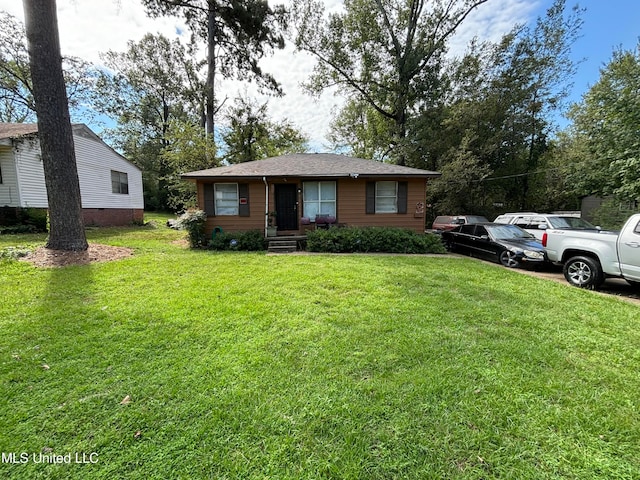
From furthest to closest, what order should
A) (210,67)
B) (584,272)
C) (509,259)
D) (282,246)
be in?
1. (210,67)
2. (282,246)
3. (509,259)
4. (584,272)

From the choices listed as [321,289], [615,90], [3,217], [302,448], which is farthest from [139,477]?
[615,90]

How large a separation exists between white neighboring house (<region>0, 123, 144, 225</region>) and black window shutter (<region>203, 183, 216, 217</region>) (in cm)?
791

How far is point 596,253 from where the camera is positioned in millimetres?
5504

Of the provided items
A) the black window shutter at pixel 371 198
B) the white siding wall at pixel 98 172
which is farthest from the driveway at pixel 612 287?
the white siding wall at pixel 98 172

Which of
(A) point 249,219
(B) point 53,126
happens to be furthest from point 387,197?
(B) point 53,126

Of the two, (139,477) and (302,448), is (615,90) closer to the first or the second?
(302,448)

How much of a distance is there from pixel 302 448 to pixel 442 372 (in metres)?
1.49

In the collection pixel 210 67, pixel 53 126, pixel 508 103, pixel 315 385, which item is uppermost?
pixel 210 67

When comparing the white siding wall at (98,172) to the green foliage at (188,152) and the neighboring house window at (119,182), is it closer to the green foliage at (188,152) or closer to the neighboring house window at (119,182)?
the neighboring house window at (119,182)

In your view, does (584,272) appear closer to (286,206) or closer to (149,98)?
(286,206)

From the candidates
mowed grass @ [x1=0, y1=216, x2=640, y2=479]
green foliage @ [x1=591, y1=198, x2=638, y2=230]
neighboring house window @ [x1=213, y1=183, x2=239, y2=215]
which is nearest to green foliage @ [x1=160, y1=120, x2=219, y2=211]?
neighboring house window @ [x1=213, y1=183, x2=239, y2=215]

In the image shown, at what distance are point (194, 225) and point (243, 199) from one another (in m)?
2.11

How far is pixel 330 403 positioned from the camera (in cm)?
210

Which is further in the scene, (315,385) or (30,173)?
(30,173)
